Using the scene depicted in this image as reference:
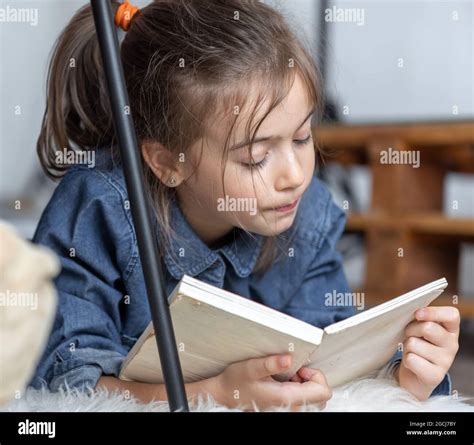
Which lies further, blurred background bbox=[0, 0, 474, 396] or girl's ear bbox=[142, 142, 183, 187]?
blurred background bbox=[0, 0, 474, 396]

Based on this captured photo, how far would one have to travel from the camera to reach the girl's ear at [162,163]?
94cm

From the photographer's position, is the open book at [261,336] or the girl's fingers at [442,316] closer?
the open book at [261,336]

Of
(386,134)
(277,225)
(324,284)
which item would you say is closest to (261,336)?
(277,225)

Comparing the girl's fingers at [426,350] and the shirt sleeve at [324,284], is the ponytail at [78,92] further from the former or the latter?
the girl's fingers at [426,350]

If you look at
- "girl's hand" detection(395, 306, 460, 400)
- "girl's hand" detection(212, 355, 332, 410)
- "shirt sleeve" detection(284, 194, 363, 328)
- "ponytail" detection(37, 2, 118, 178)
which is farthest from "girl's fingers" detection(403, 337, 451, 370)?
"ponytail" detection(37, 2, 118, 178)

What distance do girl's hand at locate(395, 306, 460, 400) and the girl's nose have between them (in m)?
0.18

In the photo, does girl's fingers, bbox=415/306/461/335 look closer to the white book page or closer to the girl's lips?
the white book page

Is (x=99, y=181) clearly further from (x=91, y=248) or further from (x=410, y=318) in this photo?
(x=410, y=318)

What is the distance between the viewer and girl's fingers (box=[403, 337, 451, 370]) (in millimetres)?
797

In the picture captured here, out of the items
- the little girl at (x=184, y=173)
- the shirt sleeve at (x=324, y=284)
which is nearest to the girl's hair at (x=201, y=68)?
the little girl at (x=184, y=173)
